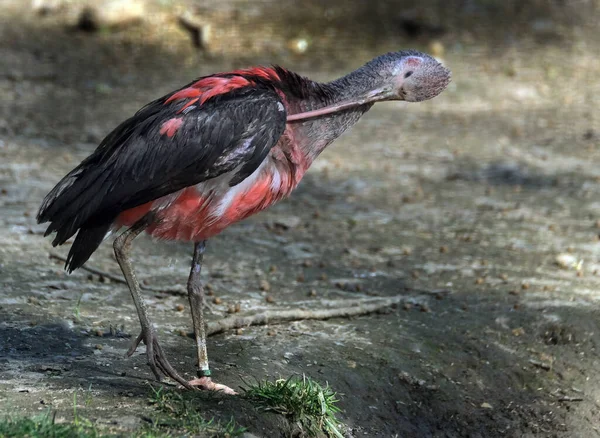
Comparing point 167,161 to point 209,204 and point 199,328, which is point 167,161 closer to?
point 209,204

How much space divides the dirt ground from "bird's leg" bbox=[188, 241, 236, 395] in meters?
0.21

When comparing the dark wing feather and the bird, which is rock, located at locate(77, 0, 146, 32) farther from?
the dark wing feather

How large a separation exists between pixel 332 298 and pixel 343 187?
2507 millimetres

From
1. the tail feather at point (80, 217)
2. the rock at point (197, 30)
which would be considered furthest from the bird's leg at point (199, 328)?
the rock at point (197, 30)

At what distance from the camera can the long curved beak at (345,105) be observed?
14.7 feet

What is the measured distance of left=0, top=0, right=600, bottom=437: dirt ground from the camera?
4777 mm

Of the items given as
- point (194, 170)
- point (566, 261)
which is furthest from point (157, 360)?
point (566, 261)

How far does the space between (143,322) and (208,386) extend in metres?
0.43

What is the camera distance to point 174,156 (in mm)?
4145

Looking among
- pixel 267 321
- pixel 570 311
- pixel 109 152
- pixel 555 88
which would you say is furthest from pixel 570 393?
pixel 555 88

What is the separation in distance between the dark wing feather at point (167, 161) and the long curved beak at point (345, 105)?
19cm

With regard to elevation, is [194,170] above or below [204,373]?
above

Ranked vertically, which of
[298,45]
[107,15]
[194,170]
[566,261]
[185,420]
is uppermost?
[194,170]

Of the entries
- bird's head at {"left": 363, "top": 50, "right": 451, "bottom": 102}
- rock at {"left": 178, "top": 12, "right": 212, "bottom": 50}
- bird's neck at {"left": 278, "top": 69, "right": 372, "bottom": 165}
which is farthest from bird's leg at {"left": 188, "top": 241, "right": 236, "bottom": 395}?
rock at {"left": 178, "top": 12, "right": 212, "bottom": 50}
